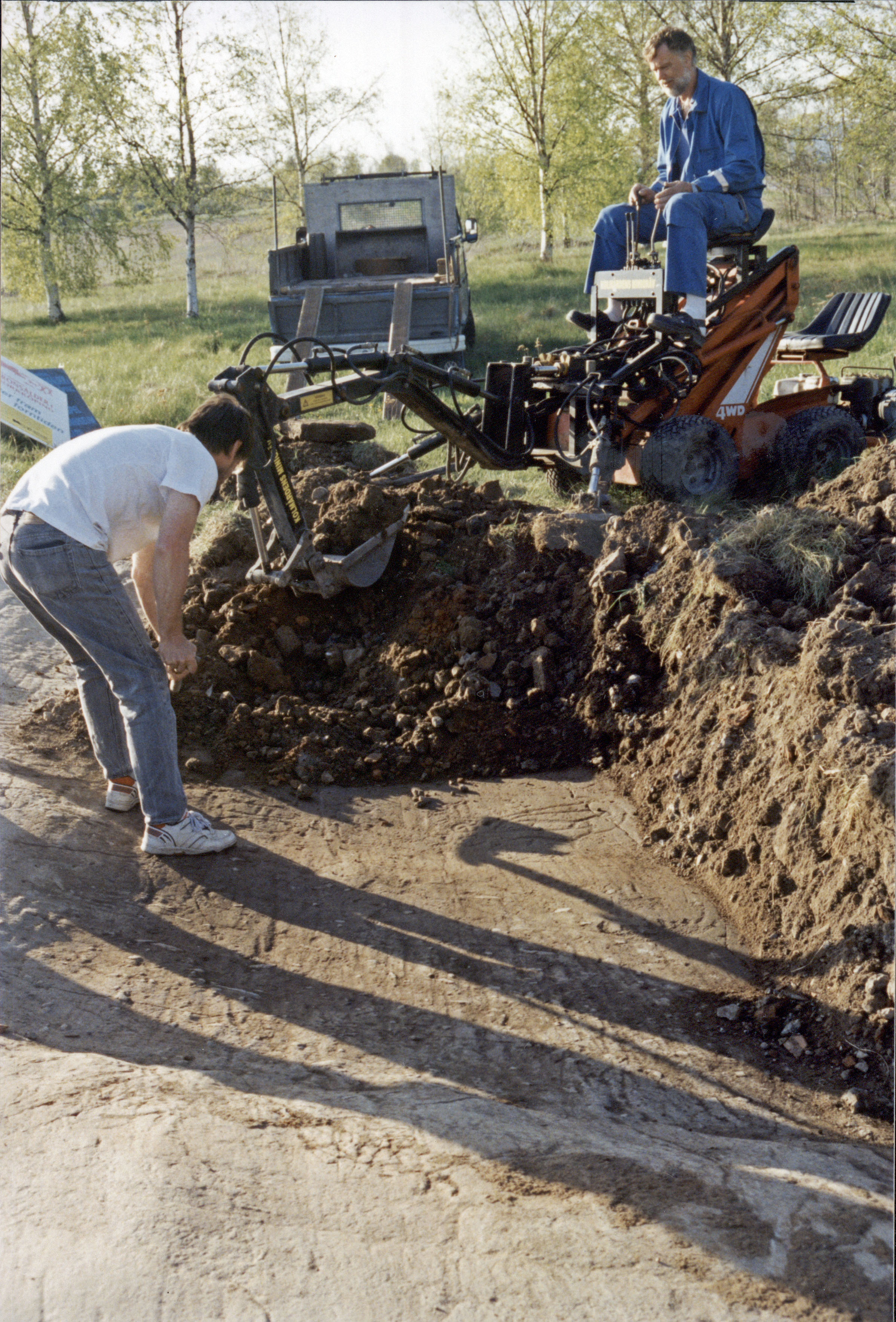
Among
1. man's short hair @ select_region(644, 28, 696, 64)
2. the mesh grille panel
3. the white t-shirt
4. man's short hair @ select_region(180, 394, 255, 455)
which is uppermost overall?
the mesh grille panel

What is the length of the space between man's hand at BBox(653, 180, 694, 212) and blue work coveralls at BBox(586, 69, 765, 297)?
5 cm

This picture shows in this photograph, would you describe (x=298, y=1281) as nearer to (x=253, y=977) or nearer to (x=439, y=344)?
(x=253, y=977)

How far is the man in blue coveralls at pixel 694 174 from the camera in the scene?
591 cm

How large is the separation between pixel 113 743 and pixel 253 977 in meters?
1.37

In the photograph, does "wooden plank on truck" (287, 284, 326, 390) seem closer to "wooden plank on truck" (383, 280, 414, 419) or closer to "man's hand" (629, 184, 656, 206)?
"wooden plank on truck" (383, 280, 414, 419)

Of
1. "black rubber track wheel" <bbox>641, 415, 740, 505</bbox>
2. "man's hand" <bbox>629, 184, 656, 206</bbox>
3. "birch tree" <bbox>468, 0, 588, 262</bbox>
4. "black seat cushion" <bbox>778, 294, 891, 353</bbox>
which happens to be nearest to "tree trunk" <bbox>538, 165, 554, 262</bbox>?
"birch tree" <bbox>468, 0, 588, 262</bbox>

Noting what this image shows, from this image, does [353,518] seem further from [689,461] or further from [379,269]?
[379,269]

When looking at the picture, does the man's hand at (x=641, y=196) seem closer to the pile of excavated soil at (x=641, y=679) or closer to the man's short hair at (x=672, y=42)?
the man's short hair at (x=672, y=42)

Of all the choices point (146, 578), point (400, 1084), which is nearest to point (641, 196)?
point (146, 578)

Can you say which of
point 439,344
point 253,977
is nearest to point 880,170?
point 439,344

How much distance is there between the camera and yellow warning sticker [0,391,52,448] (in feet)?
27.7

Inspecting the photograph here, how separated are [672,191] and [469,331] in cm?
787

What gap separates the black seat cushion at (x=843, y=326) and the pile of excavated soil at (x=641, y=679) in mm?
2328

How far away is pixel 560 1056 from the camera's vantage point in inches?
119
